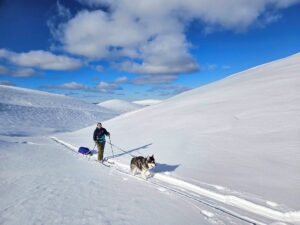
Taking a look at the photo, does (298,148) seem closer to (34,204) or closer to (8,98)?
(34,204)

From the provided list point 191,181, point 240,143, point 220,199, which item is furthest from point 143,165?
point 240,143

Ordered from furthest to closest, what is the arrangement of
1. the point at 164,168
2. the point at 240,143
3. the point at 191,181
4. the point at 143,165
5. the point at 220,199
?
the point at 240,143, the point at 164,168, the point at 143,165, the point at 191,181, the point at 220,199

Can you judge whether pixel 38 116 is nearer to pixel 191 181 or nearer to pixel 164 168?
pixel 164 168

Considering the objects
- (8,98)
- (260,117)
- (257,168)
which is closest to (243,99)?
(260,117)

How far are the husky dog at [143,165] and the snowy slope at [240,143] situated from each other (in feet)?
3.51

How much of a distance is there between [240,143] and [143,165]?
5.95m

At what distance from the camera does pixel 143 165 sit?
371 inches

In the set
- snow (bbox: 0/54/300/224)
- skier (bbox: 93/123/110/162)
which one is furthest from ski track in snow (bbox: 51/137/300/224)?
skier (bbox: 93/123/110/162)

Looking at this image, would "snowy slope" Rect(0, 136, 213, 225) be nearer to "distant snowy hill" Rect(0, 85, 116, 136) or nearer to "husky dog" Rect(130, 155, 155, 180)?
"husky dog" Rect(130, 155, 155, 180)

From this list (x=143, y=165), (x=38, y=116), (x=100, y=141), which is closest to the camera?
(x=143, y=165)

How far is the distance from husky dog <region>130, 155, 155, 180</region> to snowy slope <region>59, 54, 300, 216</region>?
1.07 meters

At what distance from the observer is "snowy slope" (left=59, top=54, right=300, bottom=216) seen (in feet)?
25.7

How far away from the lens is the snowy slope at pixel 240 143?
25.7 ft

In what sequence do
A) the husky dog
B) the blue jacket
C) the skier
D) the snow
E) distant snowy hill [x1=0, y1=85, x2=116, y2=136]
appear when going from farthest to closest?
distant snowy hill [x1=0, y1=85, x2=116, y2=136] → the blue jacket → the skier → the husky dog → the snow
